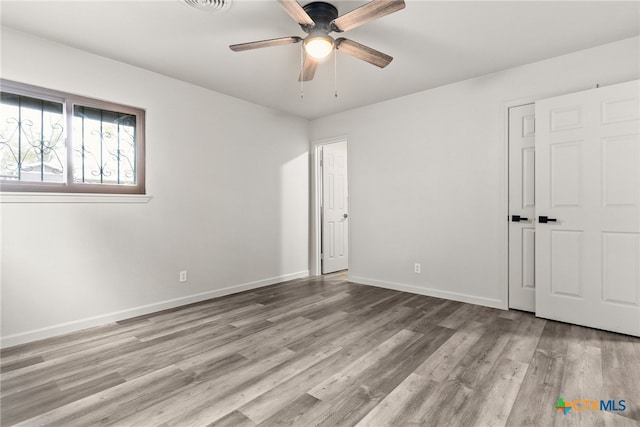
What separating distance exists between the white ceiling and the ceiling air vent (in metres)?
0.05

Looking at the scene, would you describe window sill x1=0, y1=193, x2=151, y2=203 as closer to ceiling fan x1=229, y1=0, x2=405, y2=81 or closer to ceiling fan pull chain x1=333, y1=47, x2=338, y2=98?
ceiling fan x1=229, y1=0, x2=405, y2=81

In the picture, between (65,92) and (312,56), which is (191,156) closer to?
(65,92)

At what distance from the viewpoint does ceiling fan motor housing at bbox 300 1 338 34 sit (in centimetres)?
214

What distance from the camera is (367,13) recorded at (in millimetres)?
1930

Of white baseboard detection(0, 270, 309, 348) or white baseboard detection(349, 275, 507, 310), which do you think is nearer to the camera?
white baseboard detection(0, 270, 309, 348)

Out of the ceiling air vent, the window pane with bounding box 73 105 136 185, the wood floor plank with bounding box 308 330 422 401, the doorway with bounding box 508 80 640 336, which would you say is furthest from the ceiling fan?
the wood floor plank with bounding box 308 330 422 401

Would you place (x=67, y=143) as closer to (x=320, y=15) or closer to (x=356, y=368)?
(x=320, y=15)

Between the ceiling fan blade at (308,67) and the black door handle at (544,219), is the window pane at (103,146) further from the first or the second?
the black door handle at (544,219)

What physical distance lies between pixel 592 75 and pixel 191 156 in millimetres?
4050

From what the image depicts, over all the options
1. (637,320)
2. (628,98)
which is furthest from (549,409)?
(628,98)

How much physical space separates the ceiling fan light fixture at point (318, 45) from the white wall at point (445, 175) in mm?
2033

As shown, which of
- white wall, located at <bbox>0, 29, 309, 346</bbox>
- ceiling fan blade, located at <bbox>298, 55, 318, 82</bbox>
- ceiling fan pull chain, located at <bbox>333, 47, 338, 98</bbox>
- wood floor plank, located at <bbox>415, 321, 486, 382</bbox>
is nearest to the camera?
wood floor plank, located at <bbox>415, 321, 486, 382</bbox>

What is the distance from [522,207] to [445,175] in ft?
2.83

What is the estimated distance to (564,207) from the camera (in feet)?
9.53
